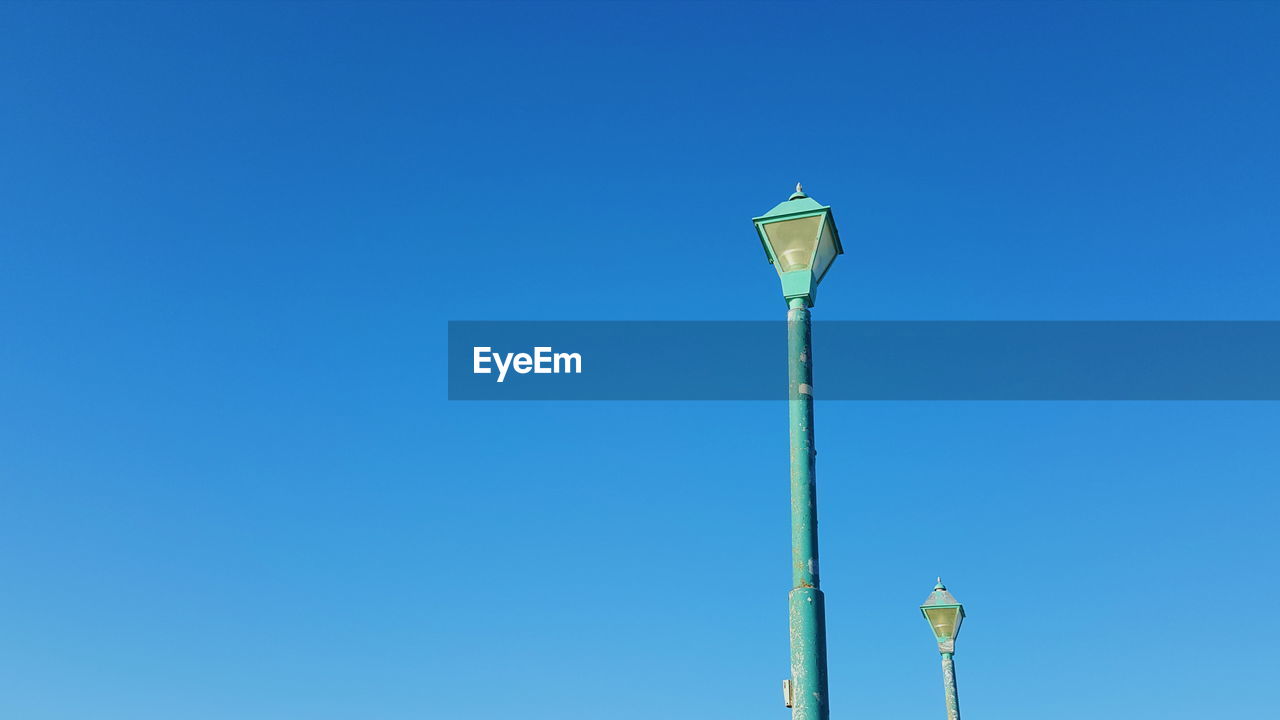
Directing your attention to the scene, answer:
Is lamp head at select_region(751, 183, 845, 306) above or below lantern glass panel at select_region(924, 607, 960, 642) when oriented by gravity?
above

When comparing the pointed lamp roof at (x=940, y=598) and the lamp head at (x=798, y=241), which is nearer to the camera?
the lamp head at (x=798, y=241)

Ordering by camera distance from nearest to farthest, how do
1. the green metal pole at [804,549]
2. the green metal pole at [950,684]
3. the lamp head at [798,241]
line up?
the green metal pole at [804,549] → the lamp head at [798,241] → the green metal pole at [950,684]

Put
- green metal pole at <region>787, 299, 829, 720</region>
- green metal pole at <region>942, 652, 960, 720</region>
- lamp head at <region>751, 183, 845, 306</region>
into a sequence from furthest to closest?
green metal pole at <region>942, 652, 960, 720</region> → lamp head at <region>751, 183, 845, 306</region> → green metal pole at <region>787, 299, 829, 720</region>

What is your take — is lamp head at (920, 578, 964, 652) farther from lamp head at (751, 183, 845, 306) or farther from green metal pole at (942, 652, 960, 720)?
lamp head at (751, 183, 845, 306)

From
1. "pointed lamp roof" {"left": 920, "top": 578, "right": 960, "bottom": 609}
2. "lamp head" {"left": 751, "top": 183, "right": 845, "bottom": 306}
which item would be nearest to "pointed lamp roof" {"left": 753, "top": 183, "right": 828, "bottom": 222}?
"lamp head" {"left": 751, "top": 183, "right": 845, "bottom": 306}

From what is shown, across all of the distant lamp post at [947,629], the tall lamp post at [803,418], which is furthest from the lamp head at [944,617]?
the tall lamp post at [803,418]

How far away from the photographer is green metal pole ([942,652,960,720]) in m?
16.4

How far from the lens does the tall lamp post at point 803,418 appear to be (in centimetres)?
730

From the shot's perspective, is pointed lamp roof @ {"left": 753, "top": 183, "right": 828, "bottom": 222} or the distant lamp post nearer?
pointed lamp roof @ {"left": 753, "top": 183, "right": 828, "bottom": 222}

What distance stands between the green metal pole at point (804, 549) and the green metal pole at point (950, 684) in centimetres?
977

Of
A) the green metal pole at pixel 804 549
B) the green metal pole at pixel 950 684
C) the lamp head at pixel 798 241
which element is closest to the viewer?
the green metal pole at pixel 804 549

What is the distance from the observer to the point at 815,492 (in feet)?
25.8

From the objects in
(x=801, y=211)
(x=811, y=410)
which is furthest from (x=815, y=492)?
(x=801, y=211)

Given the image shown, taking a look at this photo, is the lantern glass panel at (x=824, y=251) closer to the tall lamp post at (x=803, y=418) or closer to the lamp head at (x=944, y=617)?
the tall lamp post at (x=803, y=418)
